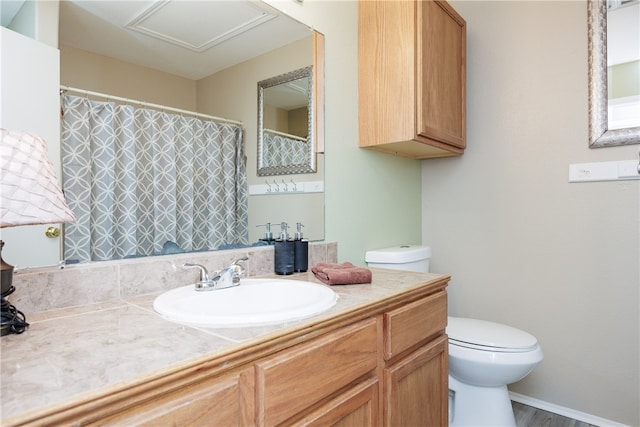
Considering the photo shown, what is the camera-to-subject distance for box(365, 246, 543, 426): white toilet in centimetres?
153

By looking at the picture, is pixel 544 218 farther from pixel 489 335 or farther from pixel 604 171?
pixel 489 335

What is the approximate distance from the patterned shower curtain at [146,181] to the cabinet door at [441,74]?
2.89ft

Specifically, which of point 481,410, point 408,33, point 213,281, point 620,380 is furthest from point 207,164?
point 620,380

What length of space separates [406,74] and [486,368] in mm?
1282

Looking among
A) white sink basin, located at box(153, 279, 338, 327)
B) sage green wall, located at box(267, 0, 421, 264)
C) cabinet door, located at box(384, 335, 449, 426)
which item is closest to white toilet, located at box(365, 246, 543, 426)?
cabinet door, located at box(384, 335, 449, 426)

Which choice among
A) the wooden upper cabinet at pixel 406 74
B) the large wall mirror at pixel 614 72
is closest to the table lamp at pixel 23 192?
the wooden upper cabinet at pixel 406 74

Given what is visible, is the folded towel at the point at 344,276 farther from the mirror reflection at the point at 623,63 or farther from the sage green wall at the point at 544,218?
the mirror reflection at the point at 623,63

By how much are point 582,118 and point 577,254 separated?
0.66 meters

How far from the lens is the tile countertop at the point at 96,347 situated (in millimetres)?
505

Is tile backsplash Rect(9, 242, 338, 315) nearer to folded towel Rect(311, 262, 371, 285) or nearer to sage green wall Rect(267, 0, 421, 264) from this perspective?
folded towel Rect(311, 262, 371, 285)

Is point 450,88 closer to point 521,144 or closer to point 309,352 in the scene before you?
point 521,144

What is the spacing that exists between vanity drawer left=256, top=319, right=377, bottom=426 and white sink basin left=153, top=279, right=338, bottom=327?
76 mm

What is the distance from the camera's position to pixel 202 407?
611 millimetres

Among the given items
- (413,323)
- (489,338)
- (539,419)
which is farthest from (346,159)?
(539,419)
